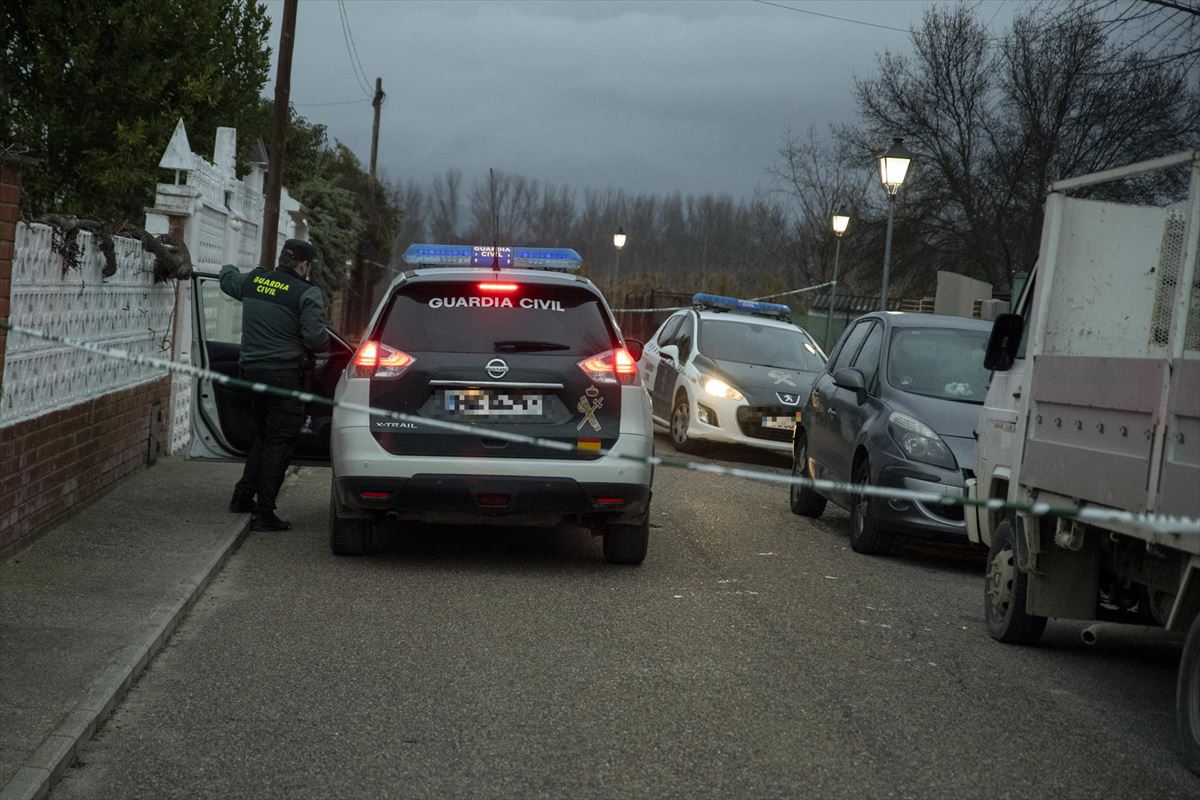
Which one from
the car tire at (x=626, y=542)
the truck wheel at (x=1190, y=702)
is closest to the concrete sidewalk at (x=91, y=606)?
the car tire at (x=626, y=542)

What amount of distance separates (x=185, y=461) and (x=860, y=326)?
586 centimetres

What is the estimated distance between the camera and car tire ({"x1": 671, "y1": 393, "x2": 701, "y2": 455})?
17.0 meters

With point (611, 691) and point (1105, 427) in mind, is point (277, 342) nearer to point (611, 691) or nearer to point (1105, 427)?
point (611, 691)

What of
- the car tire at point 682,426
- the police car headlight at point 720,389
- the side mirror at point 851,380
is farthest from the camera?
the car tire at point 682,426

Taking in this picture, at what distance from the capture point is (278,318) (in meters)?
9.70

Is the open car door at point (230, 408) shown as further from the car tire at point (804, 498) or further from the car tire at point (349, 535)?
the car tire at point (804, 498)

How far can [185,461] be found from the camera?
42.2 ft

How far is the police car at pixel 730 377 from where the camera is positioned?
16.2 meters

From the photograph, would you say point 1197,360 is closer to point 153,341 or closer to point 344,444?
point 344,444

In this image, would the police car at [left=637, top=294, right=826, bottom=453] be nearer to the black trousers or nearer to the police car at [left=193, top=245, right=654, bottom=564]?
the black trousers

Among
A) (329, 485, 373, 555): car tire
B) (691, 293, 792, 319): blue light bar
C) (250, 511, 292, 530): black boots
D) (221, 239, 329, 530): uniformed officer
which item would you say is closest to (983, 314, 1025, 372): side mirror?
(329, 485, 373, 555): car tire

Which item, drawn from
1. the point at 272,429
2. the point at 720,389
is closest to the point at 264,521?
the point at 272,429

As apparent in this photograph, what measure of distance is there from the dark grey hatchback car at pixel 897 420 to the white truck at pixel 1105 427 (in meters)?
1.97

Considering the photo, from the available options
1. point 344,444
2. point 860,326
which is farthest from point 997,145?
point 344,444
